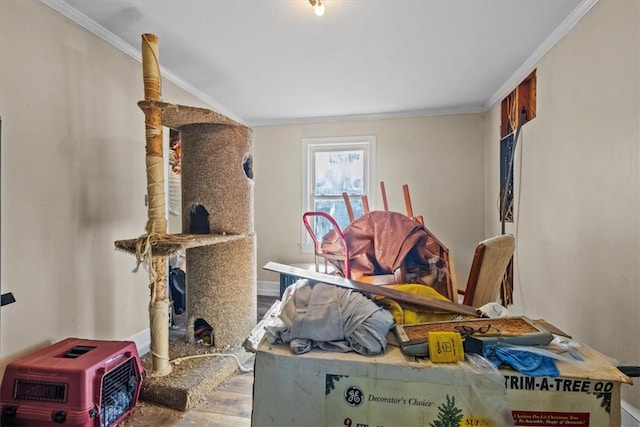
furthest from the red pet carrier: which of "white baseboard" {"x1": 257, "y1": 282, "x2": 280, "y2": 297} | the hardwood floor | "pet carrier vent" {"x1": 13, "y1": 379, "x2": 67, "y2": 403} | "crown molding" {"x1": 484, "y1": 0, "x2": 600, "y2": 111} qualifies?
"crown molding" {"x1": 484, "y1": 0, "x2": 600, "y2": 111}

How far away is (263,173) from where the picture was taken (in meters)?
4.05

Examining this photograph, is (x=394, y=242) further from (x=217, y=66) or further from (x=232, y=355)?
(x=217, y=66)

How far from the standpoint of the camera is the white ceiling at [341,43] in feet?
5.80

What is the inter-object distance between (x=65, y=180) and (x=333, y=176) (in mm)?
2713

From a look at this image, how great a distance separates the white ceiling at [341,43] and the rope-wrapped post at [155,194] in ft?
1.08

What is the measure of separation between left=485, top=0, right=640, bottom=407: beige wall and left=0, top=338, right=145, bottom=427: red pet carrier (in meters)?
2.42

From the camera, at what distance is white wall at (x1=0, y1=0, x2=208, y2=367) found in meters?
1.53

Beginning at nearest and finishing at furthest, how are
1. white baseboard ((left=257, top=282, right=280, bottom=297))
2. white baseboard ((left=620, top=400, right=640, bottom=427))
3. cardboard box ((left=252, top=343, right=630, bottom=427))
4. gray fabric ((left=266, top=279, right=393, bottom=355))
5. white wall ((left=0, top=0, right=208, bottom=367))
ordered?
cardboard box ((left=252, top=343, right=630, bottom=427)) < gray fabric ((left=266, top=279, right=393, bottom=355)) < white baseboard ((left=620, top=400, right=640, bottom=427)) < white wall ((left=0, top=0, right=208, bottom=367)) < white baseboard ((left=257, top=282, right=280, bottom=297))

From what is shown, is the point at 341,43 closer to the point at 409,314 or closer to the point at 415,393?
the point at 409,314

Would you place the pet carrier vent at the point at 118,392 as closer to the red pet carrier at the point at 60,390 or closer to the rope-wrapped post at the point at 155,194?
the red pet carrier at the point at 60,390

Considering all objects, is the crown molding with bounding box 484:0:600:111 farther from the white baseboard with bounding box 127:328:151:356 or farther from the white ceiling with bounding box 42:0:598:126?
the white baseboard with bounding box 127:328:151:356

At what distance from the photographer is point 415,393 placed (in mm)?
938

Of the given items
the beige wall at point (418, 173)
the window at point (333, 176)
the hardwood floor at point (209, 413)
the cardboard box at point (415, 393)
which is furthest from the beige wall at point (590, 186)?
the hardwood floor at point (209, 413)

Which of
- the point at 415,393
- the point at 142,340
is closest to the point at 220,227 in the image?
the point at 142,340
